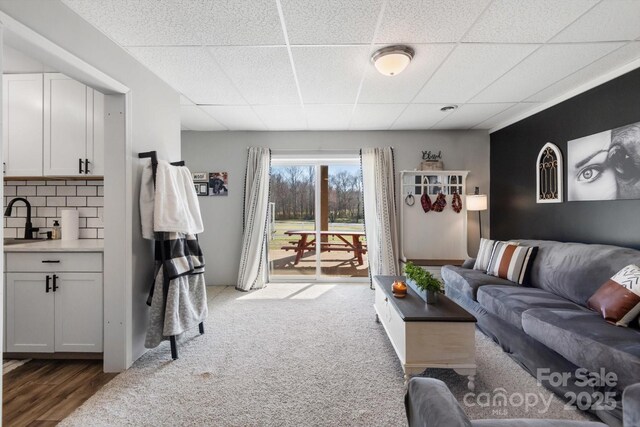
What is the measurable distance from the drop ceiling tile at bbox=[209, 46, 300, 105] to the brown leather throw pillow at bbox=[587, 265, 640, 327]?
2.92m

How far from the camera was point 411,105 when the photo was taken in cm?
349

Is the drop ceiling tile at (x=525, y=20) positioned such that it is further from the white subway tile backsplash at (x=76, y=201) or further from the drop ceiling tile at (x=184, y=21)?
the white subway tile backsplash at (x=76, y=201)

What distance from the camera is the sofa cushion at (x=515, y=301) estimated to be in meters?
2.32

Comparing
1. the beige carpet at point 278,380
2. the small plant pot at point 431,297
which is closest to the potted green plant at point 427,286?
the small plant pot at point 431,297

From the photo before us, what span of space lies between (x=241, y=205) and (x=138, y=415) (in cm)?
320

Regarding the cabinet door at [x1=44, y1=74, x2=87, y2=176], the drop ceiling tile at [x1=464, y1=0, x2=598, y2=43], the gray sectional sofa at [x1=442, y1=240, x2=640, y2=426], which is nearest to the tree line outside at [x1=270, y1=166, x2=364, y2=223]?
the gray sectional sofa at [x1=442, y1=240, x2=640, y2=426]

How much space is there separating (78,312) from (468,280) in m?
3.56

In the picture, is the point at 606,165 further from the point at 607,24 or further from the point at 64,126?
the point at 64,126

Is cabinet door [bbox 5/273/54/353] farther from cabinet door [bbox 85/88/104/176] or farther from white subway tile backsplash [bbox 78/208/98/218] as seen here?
cabinet door [bbox 85/88/104/176]

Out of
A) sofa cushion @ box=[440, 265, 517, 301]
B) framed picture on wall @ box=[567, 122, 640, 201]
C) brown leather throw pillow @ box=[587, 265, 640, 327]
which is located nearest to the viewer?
brown leather throw pillow @ box=[587, 265, 640, 327]

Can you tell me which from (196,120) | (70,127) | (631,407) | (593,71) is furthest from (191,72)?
(593,71)

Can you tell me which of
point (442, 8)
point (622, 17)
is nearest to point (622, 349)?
point (622, 17)

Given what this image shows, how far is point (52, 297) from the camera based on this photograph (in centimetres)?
229

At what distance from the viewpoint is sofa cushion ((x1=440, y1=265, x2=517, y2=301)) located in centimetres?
296
